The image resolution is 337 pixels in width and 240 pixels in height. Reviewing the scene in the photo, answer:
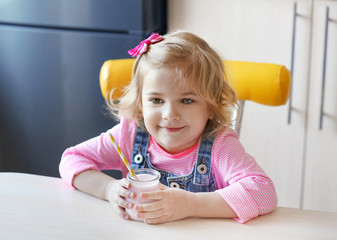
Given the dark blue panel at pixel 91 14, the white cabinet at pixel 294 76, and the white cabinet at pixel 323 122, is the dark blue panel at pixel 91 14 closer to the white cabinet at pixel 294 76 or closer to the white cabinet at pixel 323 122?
the white cabinet at pixel 294 76

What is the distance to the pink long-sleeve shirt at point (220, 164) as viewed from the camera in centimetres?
110

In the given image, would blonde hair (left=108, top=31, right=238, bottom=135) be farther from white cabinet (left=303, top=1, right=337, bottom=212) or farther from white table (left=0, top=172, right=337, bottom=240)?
white cabinet (left=303, top=1, right=337, bottom=212)

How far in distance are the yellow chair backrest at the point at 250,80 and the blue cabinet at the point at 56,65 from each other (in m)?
0.78

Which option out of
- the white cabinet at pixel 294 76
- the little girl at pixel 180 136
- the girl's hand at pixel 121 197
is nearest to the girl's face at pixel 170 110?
the little girl at pixel 180 136

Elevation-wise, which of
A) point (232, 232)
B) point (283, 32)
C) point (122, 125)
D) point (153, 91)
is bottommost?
point (232, 232)

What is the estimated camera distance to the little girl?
3.88ft

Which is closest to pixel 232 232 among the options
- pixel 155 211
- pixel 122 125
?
pixel 155 211

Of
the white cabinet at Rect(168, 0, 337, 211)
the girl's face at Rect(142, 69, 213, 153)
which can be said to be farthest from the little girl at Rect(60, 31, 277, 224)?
the white cabinet at Rect(168, 0, 337, 211)

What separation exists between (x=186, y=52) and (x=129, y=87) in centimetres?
21

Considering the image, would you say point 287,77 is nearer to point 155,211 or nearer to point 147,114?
point 147,114

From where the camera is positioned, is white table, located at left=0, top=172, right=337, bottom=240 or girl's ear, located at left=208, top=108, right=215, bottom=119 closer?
white table, located at left=0, top=172, right=337, bottom=240

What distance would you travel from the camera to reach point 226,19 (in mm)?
2227

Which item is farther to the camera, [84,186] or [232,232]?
[84,186]

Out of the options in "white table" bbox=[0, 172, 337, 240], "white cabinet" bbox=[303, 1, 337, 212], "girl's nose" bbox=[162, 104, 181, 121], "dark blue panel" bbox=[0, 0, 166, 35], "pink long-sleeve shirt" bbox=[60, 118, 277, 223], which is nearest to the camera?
"white table" bbox=[0, 172, 337, 240]
